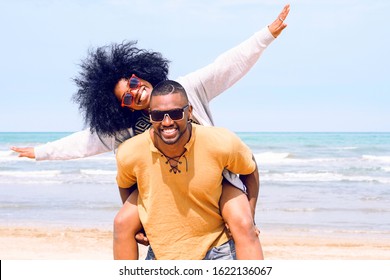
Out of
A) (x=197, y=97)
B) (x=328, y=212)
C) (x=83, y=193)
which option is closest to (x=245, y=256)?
(x=197, y=97)

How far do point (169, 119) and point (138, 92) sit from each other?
529 mm

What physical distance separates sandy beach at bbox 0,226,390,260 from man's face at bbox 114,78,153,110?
4901mm

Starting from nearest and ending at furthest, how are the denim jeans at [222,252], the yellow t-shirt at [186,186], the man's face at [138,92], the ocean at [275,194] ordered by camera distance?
1. the yellow t-shirt at [186,186]
2. the denim jeans at [222,252]
3. the man's face at [138,92]
4. the ocean at [275,194]

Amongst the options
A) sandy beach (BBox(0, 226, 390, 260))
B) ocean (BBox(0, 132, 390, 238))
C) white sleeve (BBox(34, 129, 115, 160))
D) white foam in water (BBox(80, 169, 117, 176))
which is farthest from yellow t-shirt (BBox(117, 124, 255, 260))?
white foam in water (BBox(80, 169, 117, 176))

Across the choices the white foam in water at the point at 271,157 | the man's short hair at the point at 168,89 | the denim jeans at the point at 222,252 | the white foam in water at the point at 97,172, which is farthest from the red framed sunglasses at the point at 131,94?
the white foam in water at the point at 271,157

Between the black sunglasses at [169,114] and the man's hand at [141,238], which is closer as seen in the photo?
the black sunglasses at [169,114]

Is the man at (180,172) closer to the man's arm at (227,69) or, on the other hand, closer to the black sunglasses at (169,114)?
the black sunglasses at (169,114)

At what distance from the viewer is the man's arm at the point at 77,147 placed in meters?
4.35

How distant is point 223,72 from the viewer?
4.05 meters

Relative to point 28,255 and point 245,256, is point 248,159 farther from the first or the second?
point 28,255

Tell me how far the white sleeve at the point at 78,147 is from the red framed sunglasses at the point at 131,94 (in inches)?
13.9

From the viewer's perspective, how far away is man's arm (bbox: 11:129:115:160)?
435 centimetres

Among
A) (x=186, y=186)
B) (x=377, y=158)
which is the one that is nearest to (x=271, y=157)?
(x=377, y=158)

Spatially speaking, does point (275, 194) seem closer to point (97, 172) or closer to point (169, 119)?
point (97, 172)
